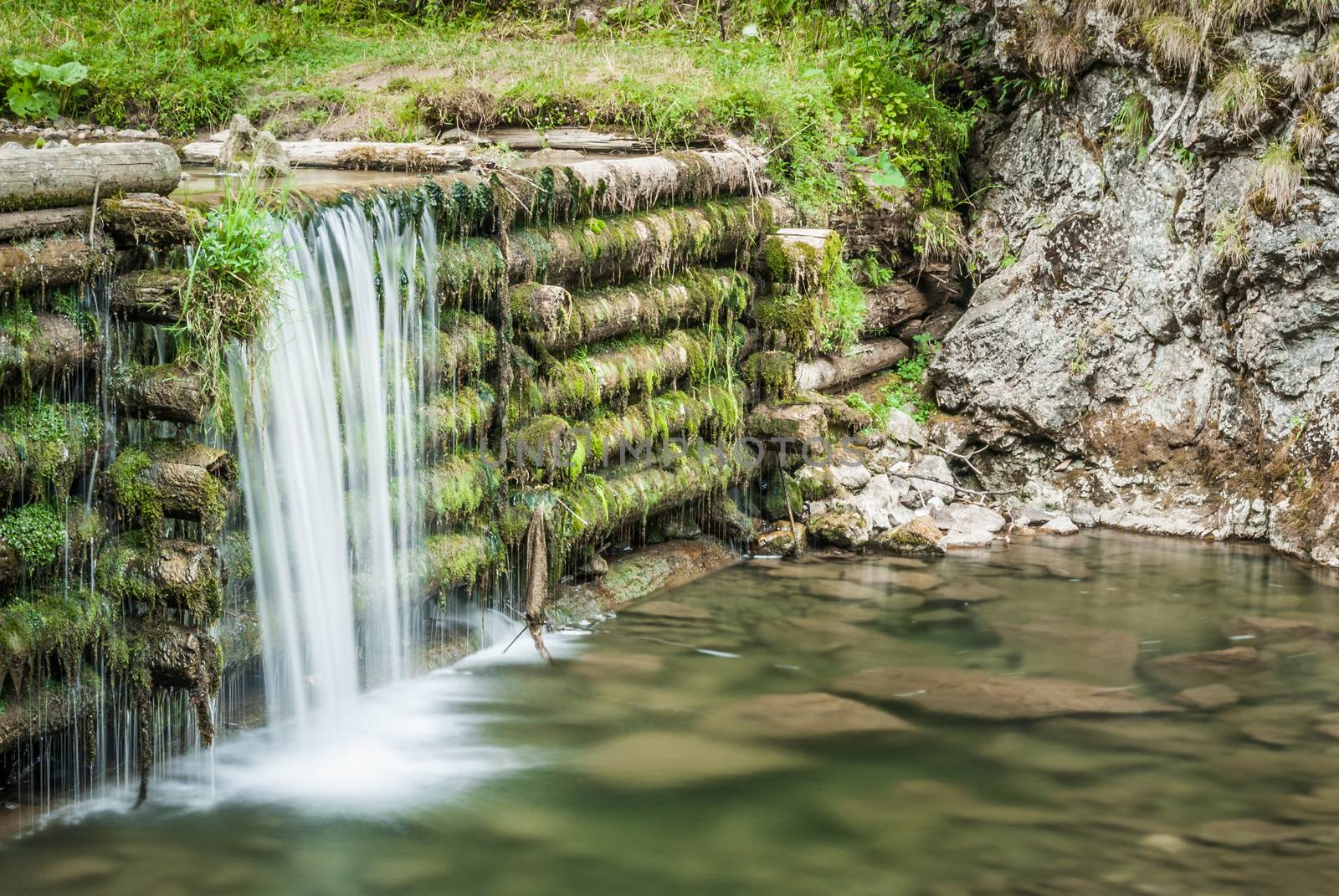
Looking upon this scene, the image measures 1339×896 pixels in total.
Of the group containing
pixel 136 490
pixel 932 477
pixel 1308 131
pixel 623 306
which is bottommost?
pixel 932 477

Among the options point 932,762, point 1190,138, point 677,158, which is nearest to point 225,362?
point 932,762

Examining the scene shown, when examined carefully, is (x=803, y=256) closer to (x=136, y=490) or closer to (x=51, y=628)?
(x=136, y=490)

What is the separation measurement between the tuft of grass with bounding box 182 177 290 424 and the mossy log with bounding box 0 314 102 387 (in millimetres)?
404

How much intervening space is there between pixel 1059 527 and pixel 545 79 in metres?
5.89

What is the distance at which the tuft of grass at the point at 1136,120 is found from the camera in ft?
36.5

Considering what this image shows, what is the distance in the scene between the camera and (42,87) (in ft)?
38.3

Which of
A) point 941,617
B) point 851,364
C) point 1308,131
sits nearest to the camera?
point 941,617

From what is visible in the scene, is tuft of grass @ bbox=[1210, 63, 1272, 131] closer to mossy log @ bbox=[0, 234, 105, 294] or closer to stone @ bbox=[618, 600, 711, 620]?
stone @ bbox=[618, 600, 711, 620]

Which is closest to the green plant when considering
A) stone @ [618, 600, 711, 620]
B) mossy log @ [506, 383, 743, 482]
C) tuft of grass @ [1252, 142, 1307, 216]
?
mossy log @ [506, 383, 743, 482]

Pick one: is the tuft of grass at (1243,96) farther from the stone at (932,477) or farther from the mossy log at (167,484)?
the mossy log at (167,484)

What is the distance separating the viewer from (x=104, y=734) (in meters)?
5.94

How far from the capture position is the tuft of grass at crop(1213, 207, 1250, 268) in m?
10.4

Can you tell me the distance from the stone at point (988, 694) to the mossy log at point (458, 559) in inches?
89.1

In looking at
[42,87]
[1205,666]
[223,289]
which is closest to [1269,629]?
[1205,666]
